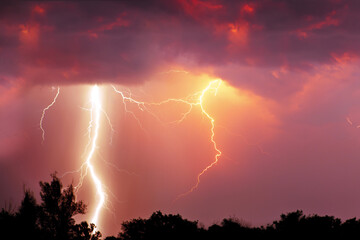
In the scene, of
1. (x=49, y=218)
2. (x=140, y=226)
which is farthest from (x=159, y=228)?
(x=49, y=218)

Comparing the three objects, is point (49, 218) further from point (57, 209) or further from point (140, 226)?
point (140, 226)

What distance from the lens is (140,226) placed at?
34.6 m

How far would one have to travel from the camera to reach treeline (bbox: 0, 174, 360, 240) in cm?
2939

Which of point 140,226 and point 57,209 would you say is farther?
point 57,209

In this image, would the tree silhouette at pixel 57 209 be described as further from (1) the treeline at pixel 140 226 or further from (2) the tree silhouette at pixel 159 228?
(2) the tree silhouette at pixel 159 228

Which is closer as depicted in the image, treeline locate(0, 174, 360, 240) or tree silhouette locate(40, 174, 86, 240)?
treeline locate(0, 174, 360, 240)

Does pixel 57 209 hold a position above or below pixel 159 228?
above

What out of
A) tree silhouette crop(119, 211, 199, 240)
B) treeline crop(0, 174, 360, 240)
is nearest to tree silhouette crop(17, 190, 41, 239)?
treeline crop(0, 174, 360, 240)

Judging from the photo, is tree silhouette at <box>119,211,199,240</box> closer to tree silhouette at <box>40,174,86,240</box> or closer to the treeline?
the treeline

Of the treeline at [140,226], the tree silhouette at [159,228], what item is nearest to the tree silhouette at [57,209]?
the treeline at [140,226]

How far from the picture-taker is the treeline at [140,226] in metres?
29.4

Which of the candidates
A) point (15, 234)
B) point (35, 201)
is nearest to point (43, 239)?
point (15, 234)

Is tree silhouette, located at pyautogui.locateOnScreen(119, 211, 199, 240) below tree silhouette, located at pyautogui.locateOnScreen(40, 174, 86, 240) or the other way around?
below

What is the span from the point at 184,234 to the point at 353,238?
9575mm
